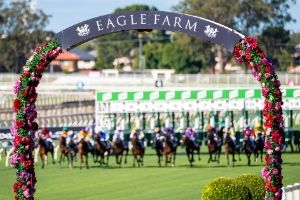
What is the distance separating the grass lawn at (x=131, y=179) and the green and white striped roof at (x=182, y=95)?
13.6ft

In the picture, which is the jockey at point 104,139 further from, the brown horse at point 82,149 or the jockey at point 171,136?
the jockey at point 171,136

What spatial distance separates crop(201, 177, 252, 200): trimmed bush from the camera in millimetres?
19688

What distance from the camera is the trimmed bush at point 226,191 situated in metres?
19.7

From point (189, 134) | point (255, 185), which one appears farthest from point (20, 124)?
point (189, 134)

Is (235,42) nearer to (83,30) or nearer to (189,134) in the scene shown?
(83,30)

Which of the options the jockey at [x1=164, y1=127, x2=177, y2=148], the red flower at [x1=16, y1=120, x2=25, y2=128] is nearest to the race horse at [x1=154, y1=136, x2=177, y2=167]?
the jockey at [x1=164, y1=127, x2=177, y2=148]

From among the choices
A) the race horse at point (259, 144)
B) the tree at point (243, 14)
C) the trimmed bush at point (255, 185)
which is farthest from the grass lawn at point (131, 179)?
the tree at point (243, 14)

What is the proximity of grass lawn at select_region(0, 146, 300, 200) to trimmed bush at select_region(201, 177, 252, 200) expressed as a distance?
21.8 feet

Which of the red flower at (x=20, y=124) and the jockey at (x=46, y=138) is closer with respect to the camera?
the red flower at (x=20, y=124)

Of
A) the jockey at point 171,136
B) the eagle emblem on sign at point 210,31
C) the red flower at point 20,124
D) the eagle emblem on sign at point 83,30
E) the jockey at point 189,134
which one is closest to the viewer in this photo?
the eagle emblem on sign at point 210,31

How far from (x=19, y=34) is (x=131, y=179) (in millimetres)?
72229

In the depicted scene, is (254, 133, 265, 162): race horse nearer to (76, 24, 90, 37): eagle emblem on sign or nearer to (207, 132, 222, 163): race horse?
(207, 132, 222, 163): race horse

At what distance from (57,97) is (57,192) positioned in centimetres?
4244

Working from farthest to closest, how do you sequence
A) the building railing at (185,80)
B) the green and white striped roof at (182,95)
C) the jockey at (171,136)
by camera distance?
the building railing at (185,80), the green and white striped roof at (182,95), the jockey at (171,136)
